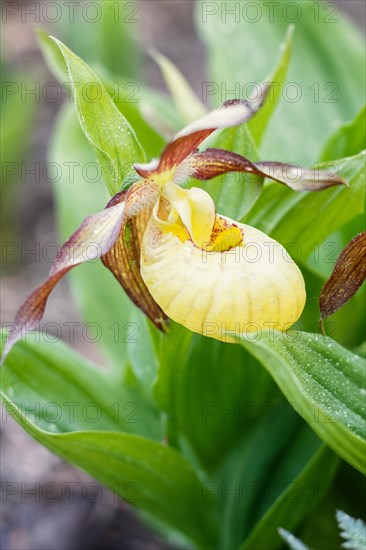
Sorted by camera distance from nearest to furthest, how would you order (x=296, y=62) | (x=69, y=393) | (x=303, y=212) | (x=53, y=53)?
1. (x=303, y=212)
2. (x=69, y=393)
3. (x=53, y=53)
4. (x=296, y=62)

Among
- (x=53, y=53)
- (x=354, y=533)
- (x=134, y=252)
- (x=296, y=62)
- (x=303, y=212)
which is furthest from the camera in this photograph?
(x=296, y=62)

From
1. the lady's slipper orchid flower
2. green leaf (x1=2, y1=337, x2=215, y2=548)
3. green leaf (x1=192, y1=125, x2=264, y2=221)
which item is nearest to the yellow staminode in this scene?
the lady's slipper orchid flower

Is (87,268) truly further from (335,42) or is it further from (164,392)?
(335,42)

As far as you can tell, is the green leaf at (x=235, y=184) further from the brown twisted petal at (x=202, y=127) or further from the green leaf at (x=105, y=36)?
the green leaf at (x=105, y=36)

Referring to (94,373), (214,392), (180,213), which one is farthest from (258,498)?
(180,213)

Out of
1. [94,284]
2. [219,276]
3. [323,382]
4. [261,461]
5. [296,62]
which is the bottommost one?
[261,461]

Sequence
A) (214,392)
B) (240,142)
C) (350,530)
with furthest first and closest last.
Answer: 1. (214,392)
2. (240,142)
3. (350,530)

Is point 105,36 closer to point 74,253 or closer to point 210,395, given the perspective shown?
point 210,395

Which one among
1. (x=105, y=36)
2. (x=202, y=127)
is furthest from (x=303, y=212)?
(x=105, y=36)
